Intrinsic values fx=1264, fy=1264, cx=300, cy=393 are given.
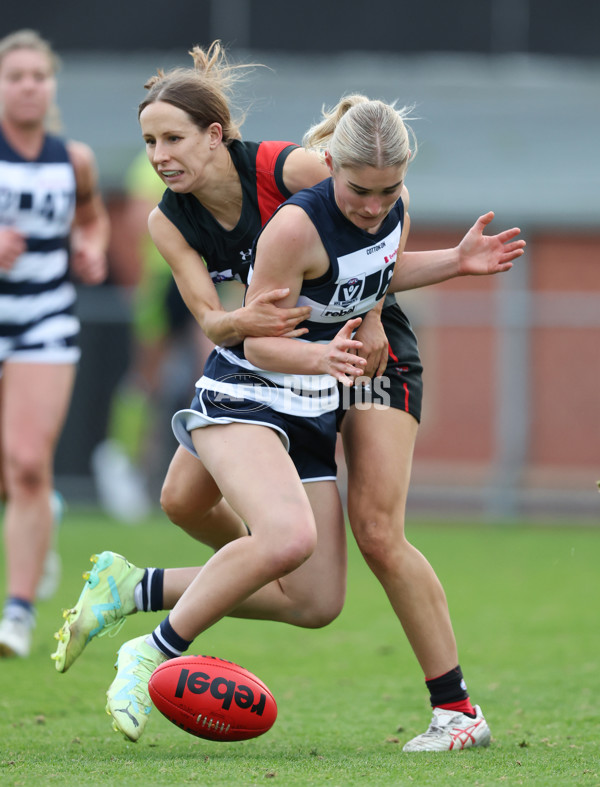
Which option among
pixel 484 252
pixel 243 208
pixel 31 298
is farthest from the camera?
pixel 31 298

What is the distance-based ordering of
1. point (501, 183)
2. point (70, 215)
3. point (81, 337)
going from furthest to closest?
point (501, 183)
point (81, 337)
point (70, 215)

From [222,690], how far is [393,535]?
720 millimetres

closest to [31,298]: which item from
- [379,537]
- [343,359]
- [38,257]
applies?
[38,257]

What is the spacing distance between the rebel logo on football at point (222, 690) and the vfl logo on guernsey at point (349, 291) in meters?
1.15

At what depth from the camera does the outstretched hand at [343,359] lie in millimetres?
3404

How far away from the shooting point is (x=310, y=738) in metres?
3.91

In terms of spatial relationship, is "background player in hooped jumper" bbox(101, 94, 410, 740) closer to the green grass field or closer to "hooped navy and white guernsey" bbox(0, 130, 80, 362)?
the green grass field

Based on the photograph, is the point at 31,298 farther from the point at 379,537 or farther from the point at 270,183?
the point at 379,537

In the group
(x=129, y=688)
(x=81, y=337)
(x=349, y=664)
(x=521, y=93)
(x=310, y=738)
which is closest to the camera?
(x=129, y=688)

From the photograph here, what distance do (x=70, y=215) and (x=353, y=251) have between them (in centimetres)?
246

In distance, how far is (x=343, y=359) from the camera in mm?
3426

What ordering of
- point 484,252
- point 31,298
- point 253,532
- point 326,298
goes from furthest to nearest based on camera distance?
point 31,298, point 484,252, point 326,298, point 253,532

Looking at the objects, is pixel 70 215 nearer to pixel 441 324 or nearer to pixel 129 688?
pixel 129 688

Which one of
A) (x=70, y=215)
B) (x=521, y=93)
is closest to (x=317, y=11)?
(x=521, y=93)
